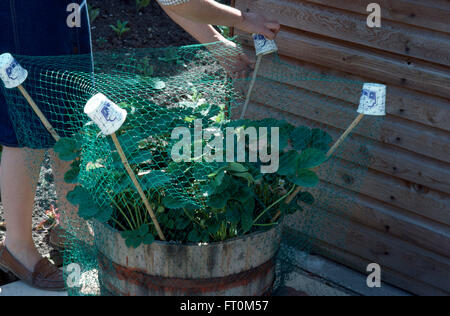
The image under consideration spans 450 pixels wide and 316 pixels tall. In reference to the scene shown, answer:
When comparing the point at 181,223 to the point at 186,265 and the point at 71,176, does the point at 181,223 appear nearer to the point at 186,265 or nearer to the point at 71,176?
the point at 186,265

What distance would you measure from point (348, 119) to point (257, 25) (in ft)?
2.09

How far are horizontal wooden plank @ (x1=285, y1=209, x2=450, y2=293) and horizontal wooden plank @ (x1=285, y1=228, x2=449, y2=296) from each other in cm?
2

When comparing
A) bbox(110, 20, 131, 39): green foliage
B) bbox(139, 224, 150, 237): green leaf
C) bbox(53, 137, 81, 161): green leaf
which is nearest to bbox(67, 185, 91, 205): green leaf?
bbox(53, 137, 81, 161): green leaf

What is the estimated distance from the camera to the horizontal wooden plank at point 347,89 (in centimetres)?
198

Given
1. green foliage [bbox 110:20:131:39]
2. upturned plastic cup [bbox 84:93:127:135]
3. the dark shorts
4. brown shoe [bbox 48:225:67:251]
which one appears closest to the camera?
upturned plastic cup [bbox 84:93:127:135]

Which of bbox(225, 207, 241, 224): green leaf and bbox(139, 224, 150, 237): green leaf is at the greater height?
bbox(225, 207, 241, 224): green leaf

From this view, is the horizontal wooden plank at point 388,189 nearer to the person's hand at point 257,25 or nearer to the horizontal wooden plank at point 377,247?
the horizontal wooden plank at point 377,247

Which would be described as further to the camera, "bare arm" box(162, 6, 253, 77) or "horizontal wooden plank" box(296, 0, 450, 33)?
"bare arm" box(162, 6, 253, 77)

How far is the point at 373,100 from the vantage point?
1.59 m

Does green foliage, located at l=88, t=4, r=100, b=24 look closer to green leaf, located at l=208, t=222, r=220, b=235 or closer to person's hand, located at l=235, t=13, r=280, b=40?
person's hand, located at l=235, t=13, r=280, b=40

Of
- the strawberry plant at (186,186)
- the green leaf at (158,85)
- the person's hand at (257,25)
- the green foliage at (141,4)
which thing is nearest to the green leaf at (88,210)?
the strawberry plant at (186,186)

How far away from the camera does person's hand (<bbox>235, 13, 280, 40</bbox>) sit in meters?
1.76

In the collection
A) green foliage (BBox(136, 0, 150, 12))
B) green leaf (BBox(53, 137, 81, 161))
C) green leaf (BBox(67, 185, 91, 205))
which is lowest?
green leaf (BBox(67, 185, 91, 205))

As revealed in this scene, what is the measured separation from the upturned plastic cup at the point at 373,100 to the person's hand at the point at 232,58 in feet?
2.19
